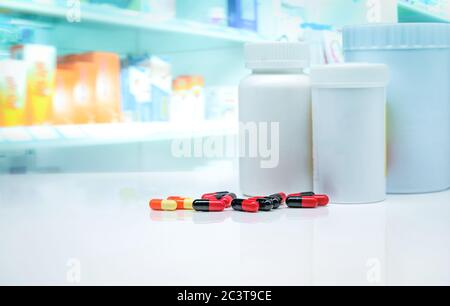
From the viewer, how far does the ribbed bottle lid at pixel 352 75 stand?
857 mm

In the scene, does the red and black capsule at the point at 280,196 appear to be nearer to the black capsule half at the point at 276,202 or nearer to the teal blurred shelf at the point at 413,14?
the black capsule half at the point at 276,202

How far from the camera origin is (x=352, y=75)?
2.81 ft

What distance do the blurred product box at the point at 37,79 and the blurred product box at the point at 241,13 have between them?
0.73 metres

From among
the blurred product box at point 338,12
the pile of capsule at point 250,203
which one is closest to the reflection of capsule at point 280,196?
the pile of capsule at point 250,203

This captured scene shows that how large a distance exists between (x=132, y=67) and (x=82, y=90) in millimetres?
292

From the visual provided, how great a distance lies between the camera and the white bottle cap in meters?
0.91

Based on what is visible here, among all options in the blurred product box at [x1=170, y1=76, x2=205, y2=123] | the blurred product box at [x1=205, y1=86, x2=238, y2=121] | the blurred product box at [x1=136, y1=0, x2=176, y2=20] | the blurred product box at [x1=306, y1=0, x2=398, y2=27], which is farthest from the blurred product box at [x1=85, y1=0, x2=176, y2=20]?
the blurred product box at [x1=306, y1=0, x2=398, y2=27]

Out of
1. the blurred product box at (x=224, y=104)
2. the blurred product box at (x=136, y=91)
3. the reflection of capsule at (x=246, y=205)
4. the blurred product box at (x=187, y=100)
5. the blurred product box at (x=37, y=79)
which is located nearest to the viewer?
the reflection of capsule at (x=246, y=205)

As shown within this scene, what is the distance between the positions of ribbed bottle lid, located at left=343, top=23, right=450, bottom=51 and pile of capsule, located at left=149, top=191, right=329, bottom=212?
22 centimetres

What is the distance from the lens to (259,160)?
36.1 inches

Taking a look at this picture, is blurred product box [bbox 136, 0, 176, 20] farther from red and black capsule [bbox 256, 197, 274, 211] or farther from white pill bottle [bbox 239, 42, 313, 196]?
red and black capsule [bbox 256, 197, 274, 211]
